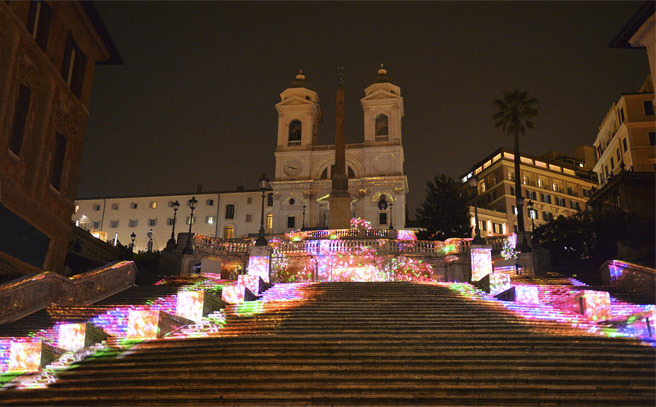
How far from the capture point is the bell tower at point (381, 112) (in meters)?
73.5

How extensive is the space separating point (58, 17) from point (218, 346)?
20.3 m

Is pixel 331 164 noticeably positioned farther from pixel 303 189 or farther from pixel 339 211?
pixel 339 211

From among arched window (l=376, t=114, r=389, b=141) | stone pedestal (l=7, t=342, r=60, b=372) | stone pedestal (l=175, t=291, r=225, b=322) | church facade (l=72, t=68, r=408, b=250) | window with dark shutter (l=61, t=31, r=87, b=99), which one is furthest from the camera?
arched window (l=376, t=114, r=389, b=141)

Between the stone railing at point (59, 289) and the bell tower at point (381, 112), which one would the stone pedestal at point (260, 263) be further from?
the bell tower at point (381, 112)

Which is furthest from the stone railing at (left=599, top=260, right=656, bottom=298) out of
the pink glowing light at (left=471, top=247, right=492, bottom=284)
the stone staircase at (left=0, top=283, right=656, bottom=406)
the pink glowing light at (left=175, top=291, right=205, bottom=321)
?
the pink glowing light at (left=175, top=291, right=205, bottom=321)

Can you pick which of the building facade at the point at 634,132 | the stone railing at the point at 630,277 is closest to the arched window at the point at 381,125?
the building facade at the point at 634,132

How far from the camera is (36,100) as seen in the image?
78.4 ft

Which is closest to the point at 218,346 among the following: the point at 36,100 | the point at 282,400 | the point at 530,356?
the point at 282,400

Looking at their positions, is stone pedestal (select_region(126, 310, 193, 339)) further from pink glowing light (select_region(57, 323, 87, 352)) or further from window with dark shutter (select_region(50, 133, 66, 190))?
window with dark shutter (select_region(50, 133, 66, 190))

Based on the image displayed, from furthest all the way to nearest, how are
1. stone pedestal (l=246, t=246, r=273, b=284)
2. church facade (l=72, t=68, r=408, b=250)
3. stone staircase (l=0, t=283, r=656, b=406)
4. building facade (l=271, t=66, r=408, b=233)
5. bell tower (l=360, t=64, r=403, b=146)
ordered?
bell tower (l=360, t=64, r=403, b=146), church facade (l=72, t=68, r=408, b=250), building facade (l=271, t=66, r=408, b=233), stone pedestal (l=246, t=246, r=273, b=284), stone staircase (l=0, t=283, r=656, b=406)

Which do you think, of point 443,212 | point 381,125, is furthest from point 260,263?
point 381,125

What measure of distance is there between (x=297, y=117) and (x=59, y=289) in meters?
59.2

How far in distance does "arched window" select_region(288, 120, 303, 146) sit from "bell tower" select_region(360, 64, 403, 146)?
934 centimetres

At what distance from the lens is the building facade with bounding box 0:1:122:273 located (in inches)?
850
